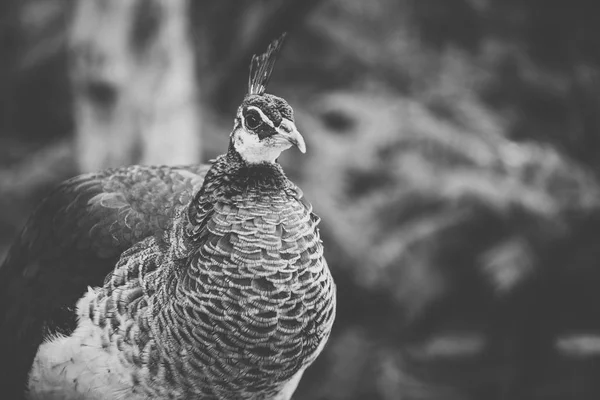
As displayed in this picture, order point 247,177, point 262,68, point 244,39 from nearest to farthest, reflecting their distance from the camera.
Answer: point 247,177
point 262,68
point 244,39

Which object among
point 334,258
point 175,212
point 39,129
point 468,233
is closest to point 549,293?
point 468,233

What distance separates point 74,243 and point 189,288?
0.68 meters

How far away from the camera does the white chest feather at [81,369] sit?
228 centimetres

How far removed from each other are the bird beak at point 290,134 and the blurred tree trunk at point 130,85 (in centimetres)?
207

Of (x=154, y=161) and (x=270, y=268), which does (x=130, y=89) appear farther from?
(x=270, y=268)

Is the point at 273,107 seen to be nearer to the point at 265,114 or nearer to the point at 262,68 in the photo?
the point at 265,114

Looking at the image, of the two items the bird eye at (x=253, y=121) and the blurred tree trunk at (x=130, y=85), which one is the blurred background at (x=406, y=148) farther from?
the bird eye at (x=253, y=121)

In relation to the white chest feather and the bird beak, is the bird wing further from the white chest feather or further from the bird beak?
the bird beak

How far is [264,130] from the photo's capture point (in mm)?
2170

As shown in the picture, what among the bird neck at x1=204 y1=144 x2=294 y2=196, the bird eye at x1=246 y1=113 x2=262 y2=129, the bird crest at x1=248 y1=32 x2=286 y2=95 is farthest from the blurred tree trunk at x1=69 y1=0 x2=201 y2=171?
the bird eye at x1=246 y1=113 x2=262 y2=129

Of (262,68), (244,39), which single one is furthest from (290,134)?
Answer: (244,39)

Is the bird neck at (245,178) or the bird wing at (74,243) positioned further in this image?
the bird wing at (74,243)

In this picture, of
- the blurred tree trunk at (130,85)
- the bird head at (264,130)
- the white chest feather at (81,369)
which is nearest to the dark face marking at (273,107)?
the bird head at (264,130)

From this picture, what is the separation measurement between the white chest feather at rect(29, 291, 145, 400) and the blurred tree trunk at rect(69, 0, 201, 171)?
177 cm
